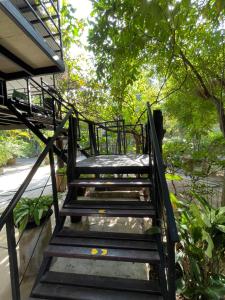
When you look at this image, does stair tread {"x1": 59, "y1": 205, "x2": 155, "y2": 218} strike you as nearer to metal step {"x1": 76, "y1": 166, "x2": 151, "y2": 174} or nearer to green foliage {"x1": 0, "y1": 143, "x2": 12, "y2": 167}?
metal step {"x1": 76, "y1": 166, "x2": 151, "y2": 174}

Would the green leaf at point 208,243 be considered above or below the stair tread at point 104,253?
above

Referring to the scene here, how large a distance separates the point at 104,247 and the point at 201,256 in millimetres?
1157

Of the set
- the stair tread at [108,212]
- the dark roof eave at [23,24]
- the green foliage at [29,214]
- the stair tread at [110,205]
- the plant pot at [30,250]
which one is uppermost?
the dark roof eave at [23,24]

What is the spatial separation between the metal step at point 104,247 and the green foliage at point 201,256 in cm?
55

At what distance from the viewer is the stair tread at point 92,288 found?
1.80 m

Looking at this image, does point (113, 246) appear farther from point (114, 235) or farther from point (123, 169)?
point (123, 169)

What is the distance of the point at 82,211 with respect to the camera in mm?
2414

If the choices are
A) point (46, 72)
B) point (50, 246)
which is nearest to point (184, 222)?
point (50, 246)

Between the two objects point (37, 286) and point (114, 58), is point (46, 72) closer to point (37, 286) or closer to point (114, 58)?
point (114, 58)

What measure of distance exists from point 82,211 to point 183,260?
139 centimetres

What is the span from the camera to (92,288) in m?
1.90

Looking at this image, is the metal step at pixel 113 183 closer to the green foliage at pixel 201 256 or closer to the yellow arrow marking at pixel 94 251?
the green foliage at pixel 201 256

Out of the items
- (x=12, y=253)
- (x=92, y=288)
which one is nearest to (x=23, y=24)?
(x=12, y=253)

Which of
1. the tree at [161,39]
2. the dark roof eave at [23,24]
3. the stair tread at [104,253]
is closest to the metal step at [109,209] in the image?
the stair tread at [104,253]
